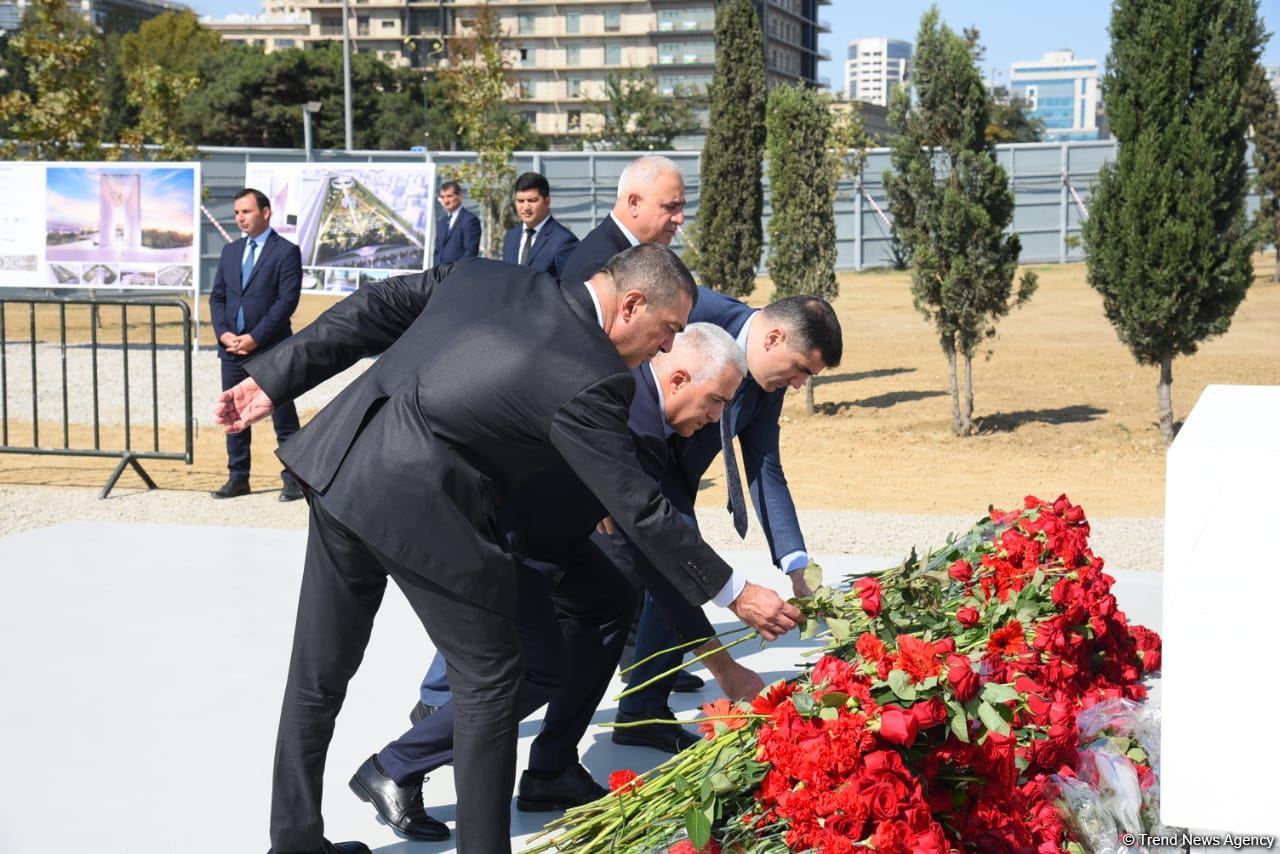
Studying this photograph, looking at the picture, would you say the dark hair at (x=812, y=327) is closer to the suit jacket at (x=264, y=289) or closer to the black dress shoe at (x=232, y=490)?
the suit jacket at (x=264, y=289)

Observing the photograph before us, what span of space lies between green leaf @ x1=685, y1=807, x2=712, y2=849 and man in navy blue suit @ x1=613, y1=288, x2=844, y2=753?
1.30m

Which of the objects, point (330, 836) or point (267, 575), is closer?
point (330, 836)

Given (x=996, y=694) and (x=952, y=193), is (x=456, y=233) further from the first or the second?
(x=996, y=694)

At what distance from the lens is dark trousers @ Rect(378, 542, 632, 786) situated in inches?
148

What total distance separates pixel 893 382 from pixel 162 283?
984 cm

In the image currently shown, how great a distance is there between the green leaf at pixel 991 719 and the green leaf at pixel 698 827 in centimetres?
64

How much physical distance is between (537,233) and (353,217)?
1001cm

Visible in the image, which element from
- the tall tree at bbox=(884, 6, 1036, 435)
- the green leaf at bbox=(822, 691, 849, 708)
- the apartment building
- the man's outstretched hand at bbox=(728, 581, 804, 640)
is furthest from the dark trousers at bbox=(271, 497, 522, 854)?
the apartment building

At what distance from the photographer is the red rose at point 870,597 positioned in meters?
3.51

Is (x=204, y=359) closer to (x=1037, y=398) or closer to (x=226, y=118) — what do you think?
(x=1037, y=398)

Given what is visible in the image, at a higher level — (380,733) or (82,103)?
(82,103)

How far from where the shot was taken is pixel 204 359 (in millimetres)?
19391

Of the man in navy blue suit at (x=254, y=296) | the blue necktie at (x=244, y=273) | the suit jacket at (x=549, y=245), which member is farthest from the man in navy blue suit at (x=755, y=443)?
the blue necktie at (x=244, y=273)

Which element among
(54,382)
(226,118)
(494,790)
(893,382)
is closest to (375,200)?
(54,382)
